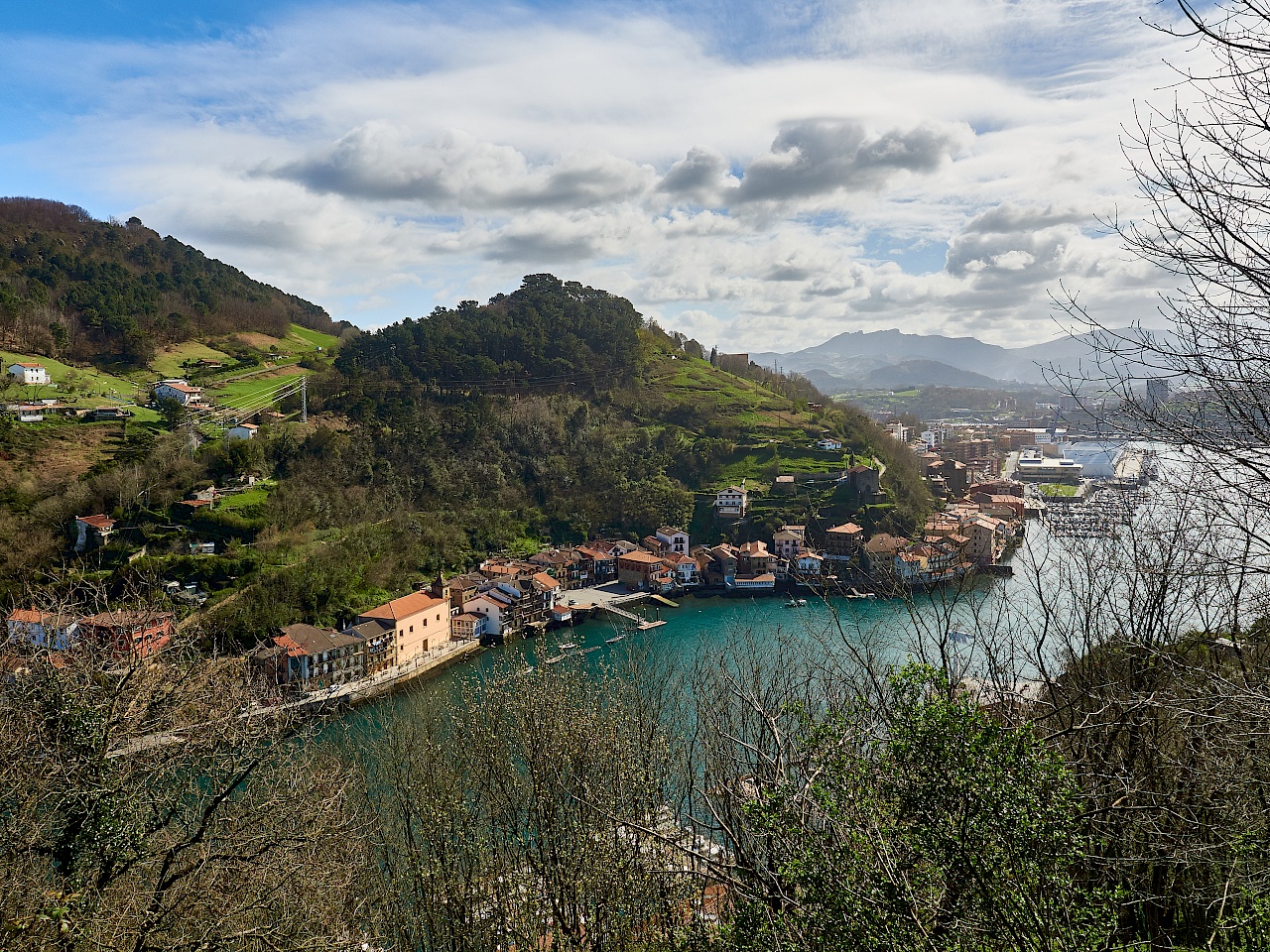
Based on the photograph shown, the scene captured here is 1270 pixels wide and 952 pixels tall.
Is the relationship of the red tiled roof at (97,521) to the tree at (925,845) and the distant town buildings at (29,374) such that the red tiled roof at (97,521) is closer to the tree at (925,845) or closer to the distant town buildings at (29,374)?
the distant town buildings at (29,374)

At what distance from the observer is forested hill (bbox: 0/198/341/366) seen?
1309 inches

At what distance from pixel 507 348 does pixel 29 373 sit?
20781 millimetres

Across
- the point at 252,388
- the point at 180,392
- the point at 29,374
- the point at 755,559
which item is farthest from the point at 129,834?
the point at 252,388

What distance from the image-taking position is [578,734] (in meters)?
6.65

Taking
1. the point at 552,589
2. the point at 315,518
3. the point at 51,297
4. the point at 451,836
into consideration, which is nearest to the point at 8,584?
the point at 315,518

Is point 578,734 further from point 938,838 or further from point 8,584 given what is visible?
point 8,584

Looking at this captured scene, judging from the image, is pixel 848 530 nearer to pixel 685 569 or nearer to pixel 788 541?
pixel 788 541

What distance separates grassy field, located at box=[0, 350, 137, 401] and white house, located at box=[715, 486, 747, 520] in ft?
83.0

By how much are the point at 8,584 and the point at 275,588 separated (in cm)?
583

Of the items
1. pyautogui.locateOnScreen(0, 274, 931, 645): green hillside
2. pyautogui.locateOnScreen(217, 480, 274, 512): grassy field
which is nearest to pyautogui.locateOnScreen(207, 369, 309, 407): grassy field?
pyautogui.locateOnScreen(0, 274, 931, 645): green hillside

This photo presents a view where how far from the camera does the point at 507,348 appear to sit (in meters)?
40.3

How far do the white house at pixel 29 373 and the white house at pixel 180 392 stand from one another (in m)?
3.80

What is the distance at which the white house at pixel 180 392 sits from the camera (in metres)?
30.3

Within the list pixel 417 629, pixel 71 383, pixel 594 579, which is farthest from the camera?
pixel 71 383
